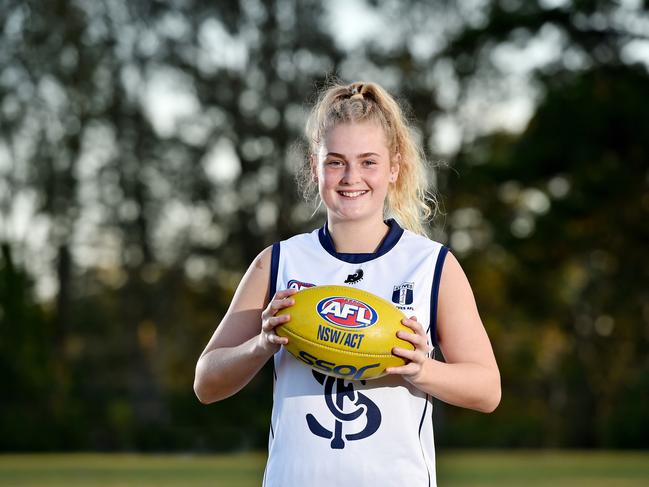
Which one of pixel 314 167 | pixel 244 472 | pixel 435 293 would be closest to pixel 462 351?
pixel 435 293

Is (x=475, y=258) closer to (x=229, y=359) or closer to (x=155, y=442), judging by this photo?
(x=155, y=442)

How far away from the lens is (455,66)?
96.6 feet

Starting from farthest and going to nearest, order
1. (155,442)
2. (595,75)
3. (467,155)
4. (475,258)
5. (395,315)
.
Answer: (475,258)
(467,155)
(155,442)
(595,75)
(395,315)

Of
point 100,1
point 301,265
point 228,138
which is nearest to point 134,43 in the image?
point 100,1

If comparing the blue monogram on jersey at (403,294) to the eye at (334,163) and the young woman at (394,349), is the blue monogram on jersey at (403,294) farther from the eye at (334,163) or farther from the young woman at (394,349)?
the eye at (334,163)

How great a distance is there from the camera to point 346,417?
307cm

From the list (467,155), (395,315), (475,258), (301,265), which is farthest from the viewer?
(475,258)

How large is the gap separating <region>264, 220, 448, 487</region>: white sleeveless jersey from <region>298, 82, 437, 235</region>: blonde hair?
0.26m

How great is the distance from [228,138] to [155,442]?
30.7 feet

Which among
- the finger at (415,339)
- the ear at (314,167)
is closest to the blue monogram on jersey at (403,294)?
the finger at (415,339)

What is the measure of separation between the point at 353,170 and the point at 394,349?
58 centimetres

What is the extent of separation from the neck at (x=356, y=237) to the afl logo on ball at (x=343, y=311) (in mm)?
274

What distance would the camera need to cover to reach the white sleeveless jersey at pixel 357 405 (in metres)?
3.04

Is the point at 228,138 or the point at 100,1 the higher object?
the point at 100,1
